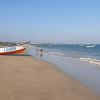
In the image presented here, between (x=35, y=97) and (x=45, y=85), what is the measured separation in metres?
2.55

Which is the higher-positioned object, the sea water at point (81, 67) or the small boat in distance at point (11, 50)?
the small boat in distance at point (11, 50)

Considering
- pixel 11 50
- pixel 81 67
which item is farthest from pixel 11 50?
pixel 81 67

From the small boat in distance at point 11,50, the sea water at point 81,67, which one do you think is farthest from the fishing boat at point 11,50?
the sea water at point 81,67

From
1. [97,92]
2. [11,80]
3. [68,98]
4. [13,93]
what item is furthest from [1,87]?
[97,92]

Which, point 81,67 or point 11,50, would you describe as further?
point 11,50

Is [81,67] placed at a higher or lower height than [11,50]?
lower

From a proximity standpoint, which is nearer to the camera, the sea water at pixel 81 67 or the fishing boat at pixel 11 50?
the sea water at pixel 81 67

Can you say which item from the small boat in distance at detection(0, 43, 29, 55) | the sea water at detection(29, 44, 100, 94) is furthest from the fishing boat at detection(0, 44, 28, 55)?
the sea water at detection(29, 44, 100, 94)

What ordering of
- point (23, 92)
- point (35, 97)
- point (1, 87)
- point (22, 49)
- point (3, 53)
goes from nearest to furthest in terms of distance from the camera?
1. point (35, 97)
2. point (23, 92)
3. point (1, 87)
4. point (3, 53)
5. point (22, 49)

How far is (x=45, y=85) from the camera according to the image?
39.3ft

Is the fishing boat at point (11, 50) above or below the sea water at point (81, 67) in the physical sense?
above

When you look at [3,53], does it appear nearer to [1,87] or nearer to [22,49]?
[22,49]

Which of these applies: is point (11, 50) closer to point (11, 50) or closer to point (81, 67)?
point (11, 50)

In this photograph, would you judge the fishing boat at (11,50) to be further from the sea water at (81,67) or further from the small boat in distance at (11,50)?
the sea water at (81,67)
